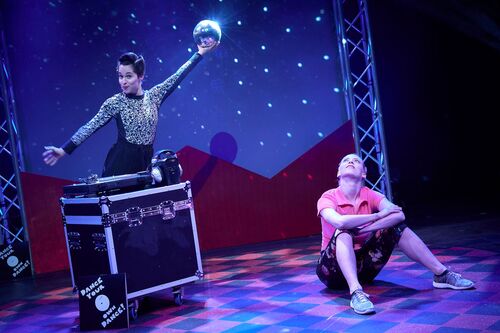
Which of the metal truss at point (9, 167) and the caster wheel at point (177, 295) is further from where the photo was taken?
the metal truss at point (9, 167)

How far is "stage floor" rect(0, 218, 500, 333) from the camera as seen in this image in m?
2.88

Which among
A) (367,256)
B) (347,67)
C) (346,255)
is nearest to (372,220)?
(346,255)

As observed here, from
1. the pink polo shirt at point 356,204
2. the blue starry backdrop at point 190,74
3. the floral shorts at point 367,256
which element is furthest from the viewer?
the blue starry backdrop at point 190,74

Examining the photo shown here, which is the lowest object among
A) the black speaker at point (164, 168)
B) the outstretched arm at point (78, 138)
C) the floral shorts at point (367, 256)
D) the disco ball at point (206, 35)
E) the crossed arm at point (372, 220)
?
the floral shorts at point (367, 256)

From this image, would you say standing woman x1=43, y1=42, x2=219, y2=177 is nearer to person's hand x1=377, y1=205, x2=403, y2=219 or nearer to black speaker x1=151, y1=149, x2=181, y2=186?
black speaker x1=151, y1=149, x2=181, y2=186

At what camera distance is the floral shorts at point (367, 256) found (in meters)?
3.31

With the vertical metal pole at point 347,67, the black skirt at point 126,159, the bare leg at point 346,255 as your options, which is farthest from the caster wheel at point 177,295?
the vertical metal pole at point 347,67

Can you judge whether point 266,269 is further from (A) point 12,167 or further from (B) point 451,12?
(B) point 451,12

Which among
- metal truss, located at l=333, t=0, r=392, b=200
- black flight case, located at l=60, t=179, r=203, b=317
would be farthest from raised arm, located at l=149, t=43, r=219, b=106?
metal truss, located at l=333, t=0, r=392, b=200

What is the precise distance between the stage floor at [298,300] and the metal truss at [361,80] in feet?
4.04

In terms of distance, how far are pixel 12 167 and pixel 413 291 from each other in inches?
178

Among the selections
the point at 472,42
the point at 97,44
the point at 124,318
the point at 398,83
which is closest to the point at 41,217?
the point at 97,44

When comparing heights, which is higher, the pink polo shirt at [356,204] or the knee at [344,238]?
the pink polo shirt at [356,204]

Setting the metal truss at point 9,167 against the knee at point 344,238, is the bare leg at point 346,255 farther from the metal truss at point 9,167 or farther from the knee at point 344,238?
the metal truss at point 9,167
